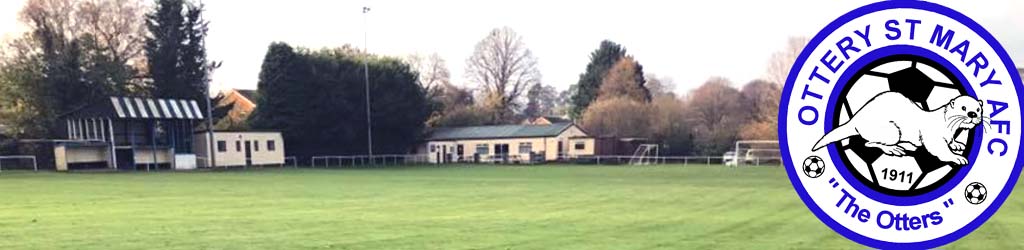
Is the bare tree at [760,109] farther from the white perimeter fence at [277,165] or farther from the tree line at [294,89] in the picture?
the white perimeter fence at [277,165]

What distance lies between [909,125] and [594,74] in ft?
287

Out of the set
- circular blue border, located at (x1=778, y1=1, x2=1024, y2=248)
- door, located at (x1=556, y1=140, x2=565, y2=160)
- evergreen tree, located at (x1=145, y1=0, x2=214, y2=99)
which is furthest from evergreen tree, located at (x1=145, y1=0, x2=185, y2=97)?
circular blue border, located at (x1=778, y1=1, x2=1024, y2=248)

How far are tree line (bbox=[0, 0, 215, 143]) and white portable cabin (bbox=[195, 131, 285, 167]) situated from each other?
16.3 ft

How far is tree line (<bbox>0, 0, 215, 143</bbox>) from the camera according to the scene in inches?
1976

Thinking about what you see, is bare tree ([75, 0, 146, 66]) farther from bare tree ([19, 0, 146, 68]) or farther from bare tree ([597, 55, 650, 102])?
bare tree ([597, 55, 650, 102])

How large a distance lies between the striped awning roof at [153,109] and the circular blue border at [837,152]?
165 feet

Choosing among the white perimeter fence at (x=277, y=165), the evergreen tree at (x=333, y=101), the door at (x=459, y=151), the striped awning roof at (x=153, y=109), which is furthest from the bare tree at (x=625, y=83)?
the striped awning roof at (x=153, y=109)

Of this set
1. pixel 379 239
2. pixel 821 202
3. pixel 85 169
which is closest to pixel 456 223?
pixel 379 239

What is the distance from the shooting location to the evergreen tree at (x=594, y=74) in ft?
292

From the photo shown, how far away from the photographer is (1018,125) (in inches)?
90.7

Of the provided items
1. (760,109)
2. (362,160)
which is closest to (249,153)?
(362,160)

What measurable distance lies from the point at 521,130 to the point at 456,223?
55.2 metres

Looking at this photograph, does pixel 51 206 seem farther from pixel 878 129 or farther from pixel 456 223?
pixel 878 129

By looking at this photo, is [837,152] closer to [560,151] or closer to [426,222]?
[426,222]
